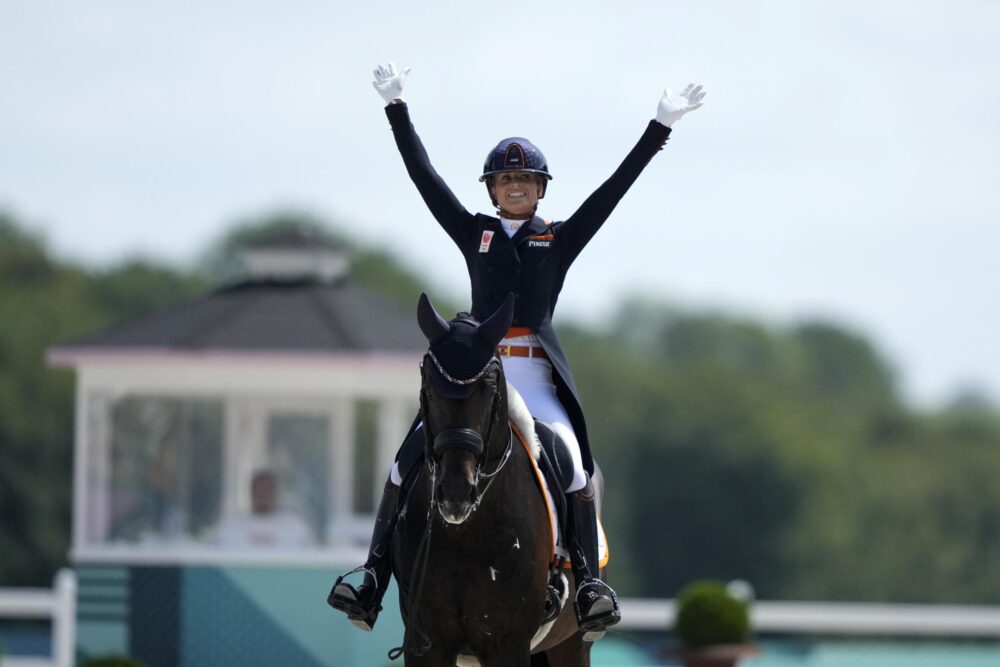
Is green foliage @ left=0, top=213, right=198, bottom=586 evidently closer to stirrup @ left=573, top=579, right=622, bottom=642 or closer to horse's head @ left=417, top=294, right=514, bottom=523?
stirrup @ left=573, top=579, right=622, bottom=642

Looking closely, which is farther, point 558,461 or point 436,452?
point 558,461

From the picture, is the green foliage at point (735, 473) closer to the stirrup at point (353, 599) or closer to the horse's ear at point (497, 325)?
the stirrup at point (353, 599)

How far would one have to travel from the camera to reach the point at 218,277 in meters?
60.0

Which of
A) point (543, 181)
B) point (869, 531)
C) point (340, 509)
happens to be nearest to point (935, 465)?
point (869, 531)

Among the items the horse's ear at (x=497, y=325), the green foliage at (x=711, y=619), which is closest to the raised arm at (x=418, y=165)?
the horse's ear at (x=497, y=325)

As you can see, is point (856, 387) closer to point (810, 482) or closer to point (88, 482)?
point (810, 482)

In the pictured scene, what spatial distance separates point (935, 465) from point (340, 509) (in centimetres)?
3732

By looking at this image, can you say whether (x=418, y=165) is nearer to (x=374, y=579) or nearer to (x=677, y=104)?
(x=677, y=104)

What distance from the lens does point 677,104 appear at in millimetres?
8586

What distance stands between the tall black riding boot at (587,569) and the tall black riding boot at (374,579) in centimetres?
77

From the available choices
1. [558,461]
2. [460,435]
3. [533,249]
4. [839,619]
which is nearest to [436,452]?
[460,435]

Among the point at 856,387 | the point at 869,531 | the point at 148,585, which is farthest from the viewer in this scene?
the point at 856,387

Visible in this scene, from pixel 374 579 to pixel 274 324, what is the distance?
1153 cm

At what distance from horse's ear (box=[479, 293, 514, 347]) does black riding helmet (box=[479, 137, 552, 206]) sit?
3.96 ft
